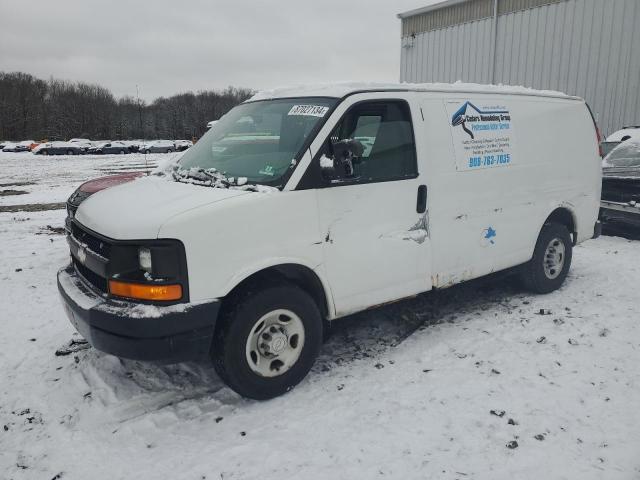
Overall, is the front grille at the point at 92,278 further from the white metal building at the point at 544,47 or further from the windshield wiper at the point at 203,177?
the white metal building at the point at 544,47

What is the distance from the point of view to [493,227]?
477 centimetres

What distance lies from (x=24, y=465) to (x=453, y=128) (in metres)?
3.96

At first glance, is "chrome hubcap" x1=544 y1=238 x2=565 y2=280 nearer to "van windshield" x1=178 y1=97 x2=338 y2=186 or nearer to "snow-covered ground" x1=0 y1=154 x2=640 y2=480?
"snow-covered ground" x1=0 y1=154 x2=640 y2=480

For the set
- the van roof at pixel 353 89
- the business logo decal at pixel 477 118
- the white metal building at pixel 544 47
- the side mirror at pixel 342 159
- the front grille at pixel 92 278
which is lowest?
the front grille at pixel 92 278

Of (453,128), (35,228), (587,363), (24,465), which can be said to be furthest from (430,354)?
(35,228)

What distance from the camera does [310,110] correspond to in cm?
376

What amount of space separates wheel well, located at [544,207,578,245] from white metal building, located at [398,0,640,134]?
498 inches

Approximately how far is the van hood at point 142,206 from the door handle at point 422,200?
1.52 m

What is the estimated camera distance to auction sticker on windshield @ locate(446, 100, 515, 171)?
14.4 feet

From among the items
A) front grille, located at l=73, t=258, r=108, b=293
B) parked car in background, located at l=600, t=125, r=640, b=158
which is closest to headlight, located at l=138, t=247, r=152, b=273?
front grille, located at l=73, t=258, r=108, b=293

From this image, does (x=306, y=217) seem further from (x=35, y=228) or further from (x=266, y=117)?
(x=35, y=228)

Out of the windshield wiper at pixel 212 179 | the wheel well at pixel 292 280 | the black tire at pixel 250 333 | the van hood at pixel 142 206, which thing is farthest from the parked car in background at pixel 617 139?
the van hood at pixel 142 206

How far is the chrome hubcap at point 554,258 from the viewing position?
5.57 meters

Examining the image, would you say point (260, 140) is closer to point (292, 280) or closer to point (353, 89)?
point (353, 89)
